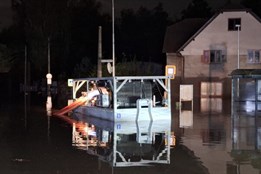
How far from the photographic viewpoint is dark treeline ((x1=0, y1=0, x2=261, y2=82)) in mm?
83875

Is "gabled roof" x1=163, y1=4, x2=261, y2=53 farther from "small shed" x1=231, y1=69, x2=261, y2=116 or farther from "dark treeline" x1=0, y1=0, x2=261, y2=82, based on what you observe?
"dark treeline" x1=0, y1=0, x2=261, y2=82

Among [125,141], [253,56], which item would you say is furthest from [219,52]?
[125,141]

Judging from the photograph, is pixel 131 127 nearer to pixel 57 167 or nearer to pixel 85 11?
pixel 57 167

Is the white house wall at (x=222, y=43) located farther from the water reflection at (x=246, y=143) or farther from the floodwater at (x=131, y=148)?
the floodwater at (x=131, y=148)

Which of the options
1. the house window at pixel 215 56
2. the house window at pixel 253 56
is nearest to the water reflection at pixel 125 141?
the house window at pixel 215 56

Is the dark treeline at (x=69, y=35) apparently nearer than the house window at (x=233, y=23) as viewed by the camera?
No

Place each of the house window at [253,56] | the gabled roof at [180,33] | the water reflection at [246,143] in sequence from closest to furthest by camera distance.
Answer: the water reflection at [246,143], the house window at [253,56], the gabled roof at [180,33]

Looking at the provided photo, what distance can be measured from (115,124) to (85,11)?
232 ft

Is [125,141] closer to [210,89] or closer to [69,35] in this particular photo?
[210,89]

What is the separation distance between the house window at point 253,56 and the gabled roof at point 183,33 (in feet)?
16.5

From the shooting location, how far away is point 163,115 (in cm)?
2661

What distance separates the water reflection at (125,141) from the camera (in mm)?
14789

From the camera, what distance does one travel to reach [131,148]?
16.8 metres

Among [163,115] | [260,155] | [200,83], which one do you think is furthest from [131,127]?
[200,83]
